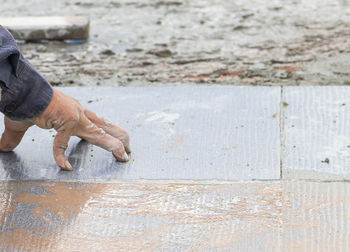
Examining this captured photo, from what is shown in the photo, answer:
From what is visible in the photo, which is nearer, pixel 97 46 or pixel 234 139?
pixel 234 139

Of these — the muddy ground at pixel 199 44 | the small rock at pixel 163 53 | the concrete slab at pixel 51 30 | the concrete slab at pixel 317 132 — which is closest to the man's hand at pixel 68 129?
the concrete slab at pixel 317 132

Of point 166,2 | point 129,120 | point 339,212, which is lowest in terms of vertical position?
point 166,2

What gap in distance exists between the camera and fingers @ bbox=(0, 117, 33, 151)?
3.17 m

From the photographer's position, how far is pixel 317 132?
10.9 feet

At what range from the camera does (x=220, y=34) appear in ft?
16.0

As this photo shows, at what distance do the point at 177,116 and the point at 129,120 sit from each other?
26 cm

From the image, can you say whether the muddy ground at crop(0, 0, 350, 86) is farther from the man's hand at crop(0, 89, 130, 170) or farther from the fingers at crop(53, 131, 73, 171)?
the fingers at crop(53, 131, 73, 171)

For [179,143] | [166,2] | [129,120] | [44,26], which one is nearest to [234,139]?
[179,143]

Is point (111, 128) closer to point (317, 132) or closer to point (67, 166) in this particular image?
point (67, 166)

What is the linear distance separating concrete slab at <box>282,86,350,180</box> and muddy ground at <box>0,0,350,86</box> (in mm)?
306

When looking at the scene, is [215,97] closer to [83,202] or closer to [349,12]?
[83,202]

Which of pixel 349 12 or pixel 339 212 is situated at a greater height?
pixel 339 212

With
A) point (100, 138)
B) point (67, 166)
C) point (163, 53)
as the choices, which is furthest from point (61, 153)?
point (163, 53)

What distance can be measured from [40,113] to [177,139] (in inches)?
29.4
